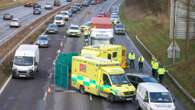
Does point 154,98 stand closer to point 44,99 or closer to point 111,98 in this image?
point 111,98

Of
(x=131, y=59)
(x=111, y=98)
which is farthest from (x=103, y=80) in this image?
(x=131, y=59)

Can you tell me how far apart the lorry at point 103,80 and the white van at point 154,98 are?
7.39 ft

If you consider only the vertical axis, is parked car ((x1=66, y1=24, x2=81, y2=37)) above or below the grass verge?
above

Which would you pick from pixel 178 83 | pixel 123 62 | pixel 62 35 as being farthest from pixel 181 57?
pixel 62 35

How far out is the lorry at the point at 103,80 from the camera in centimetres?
3650

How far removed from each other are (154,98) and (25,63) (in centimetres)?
1521

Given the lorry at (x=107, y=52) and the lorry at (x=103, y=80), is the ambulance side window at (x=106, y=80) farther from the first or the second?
the lorry at (x=107, y=52)

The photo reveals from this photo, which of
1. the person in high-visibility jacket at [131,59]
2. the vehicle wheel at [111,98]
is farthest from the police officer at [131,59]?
the vehicle wheel at [111,98]

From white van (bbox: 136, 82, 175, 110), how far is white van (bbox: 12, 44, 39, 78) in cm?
1290

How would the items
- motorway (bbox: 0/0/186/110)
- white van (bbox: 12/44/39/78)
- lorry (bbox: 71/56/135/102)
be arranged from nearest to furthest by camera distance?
motorway (bbox: 0/0/186/110), lorry (bbox: 71/56/135/102), white van (bbox: 12/44/39/78)

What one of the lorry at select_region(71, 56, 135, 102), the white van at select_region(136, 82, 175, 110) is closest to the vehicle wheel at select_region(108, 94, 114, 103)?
the lorry at select_region(71, 56, 135, 102)

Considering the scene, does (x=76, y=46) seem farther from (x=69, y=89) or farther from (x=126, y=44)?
(x=69, y=89)

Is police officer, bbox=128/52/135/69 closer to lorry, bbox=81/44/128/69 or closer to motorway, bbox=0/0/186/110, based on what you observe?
motorway, bbox=0/0/186/110

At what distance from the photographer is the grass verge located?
42125mm
